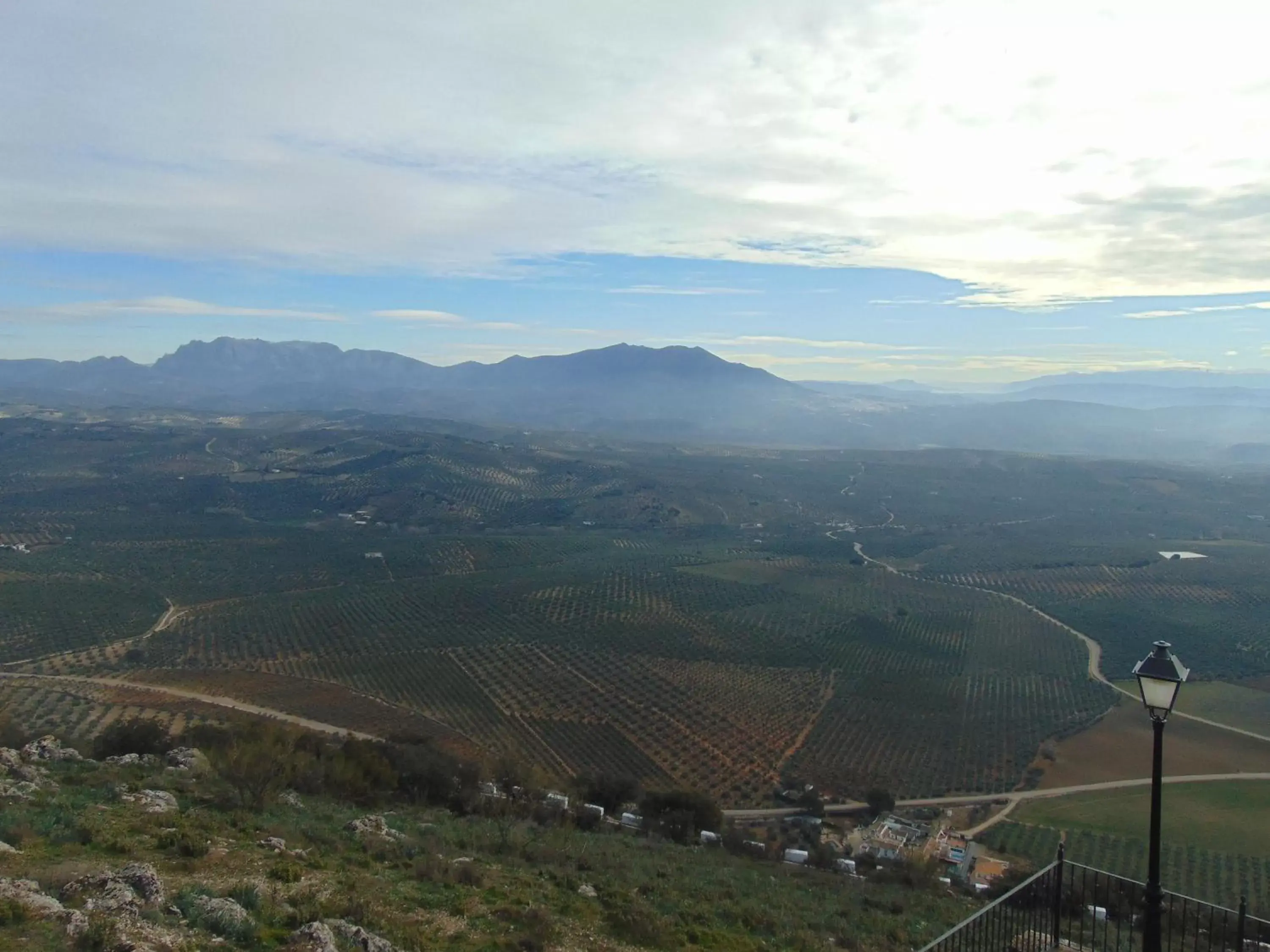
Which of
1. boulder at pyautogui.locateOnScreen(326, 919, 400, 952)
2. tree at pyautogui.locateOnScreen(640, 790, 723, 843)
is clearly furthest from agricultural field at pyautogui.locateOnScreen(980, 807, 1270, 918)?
boulder at pyautogui.locateOnScreen(326, 919, 400, 952)

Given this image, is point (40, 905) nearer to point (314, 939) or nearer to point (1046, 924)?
point (314, 939)

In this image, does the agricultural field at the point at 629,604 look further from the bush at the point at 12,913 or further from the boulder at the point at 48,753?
the bush at the point at 12,913

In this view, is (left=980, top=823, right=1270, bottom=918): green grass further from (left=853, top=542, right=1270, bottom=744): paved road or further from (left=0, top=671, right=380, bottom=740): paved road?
(left=0, top=671, right=380, bottom=740): paved road

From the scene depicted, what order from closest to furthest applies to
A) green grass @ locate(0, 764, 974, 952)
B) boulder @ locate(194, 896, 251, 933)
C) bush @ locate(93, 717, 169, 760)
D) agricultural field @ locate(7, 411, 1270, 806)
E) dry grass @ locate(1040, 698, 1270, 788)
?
boulder @ locate(194, 896, 251, 933)
green grass @ locate(0, 764, 974, 952)
bush @ locate(93, 717, 169, 760)
dry grass @ locate(1040, 698, 1270, 788)
agricultural field @ locate(7, 411, 1270, 806)

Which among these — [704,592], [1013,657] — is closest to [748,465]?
[704,592]

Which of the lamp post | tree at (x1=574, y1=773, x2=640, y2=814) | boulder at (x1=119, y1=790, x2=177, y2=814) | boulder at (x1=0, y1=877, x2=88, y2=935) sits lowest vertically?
tree at (x1=574, y1=773, x2=640, y2=814)
